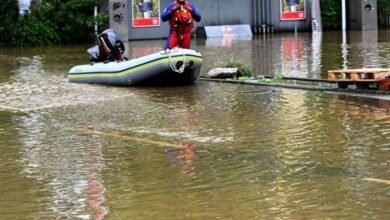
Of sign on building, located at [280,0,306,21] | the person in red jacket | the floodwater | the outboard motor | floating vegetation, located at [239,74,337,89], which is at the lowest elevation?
the floodwater

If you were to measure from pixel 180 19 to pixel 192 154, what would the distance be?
748 centimetres

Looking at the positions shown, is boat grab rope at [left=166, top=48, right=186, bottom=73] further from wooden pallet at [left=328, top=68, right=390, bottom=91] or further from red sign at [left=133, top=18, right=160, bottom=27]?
red sign at [left=133, top=18, right=160, bottom=27]

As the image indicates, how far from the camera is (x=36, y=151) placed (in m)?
7.94

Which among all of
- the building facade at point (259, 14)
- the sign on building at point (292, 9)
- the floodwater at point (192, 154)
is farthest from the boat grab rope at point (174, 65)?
the sign on building at point (292, 9)

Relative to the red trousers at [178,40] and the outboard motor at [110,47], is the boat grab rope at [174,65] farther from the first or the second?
the outboard motor at [110,47]

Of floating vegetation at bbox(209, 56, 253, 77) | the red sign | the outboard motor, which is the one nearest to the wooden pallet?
floating vegetation at bbox(209, 56, 253, 77)

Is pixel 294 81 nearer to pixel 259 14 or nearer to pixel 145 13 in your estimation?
Answer: pixel 145 13

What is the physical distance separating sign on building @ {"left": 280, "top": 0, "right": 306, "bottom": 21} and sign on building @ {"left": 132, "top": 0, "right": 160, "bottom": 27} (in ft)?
20.5

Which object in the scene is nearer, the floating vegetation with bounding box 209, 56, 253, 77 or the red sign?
the floating vegetation with bounding box 209, 56, 253, 77

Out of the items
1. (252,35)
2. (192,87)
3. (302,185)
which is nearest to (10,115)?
(192,87)

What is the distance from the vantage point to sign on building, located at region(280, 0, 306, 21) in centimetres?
3397

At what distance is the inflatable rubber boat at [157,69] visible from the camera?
13.6m

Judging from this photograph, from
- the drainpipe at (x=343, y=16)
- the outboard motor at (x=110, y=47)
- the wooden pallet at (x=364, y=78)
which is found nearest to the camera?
the wooden pallet at (x=364, y=78)

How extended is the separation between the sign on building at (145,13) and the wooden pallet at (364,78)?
68.4 ft
